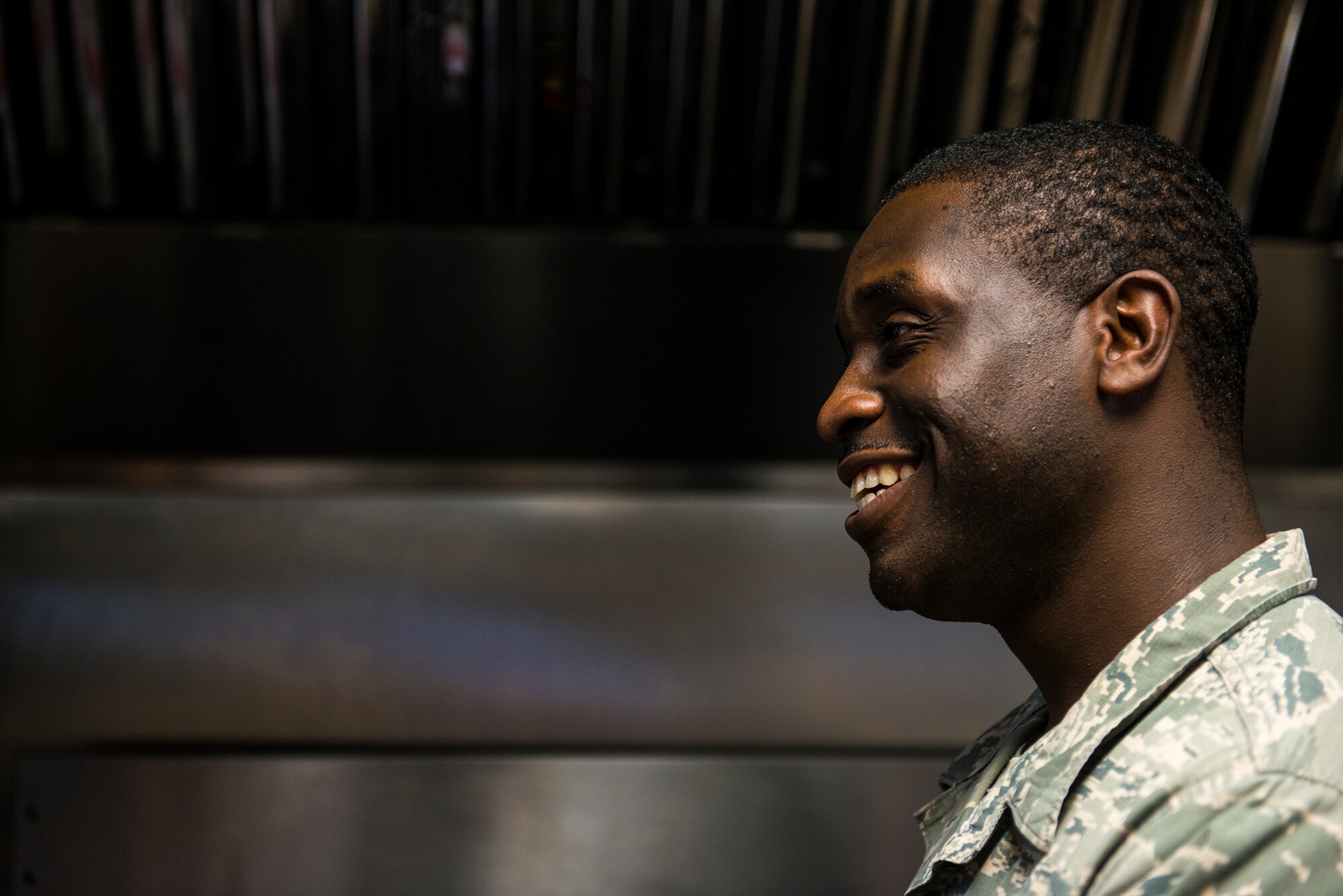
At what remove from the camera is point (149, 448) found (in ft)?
5.34

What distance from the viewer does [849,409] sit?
75cm

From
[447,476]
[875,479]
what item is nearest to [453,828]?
[447,476]

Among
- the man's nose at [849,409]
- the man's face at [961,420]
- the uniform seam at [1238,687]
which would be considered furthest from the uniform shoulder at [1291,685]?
the man's nose at [849,409]

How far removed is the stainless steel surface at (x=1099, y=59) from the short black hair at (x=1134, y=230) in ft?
2.56

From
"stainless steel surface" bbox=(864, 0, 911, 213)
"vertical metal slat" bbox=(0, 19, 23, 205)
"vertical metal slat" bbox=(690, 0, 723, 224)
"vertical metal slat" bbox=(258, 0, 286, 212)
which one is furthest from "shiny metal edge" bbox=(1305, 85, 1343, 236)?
"vertical metal slat" bbox=(0, 19, 23, 205)

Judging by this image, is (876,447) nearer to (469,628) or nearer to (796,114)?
(796,114)

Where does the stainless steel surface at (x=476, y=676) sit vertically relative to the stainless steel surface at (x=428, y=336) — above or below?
below

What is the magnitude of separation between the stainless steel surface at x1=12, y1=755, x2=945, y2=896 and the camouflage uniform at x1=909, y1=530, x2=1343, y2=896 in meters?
0.89

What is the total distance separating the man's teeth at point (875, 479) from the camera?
0.73 metres

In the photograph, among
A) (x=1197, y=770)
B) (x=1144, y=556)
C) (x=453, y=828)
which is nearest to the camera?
(x=1197, y=770)

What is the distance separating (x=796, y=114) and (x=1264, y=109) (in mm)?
565

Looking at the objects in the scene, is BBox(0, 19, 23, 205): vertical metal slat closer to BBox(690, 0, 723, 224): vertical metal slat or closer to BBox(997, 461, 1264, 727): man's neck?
BBox(690, 0, 723, 224): vertical metal slat

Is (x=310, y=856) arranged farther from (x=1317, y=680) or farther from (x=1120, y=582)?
(x=1317, y=680)

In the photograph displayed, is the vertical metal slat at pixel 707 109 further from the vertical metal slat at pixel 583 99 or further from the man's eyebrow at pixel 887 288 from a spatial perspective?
the man's eyebrow at pixel 887 288
